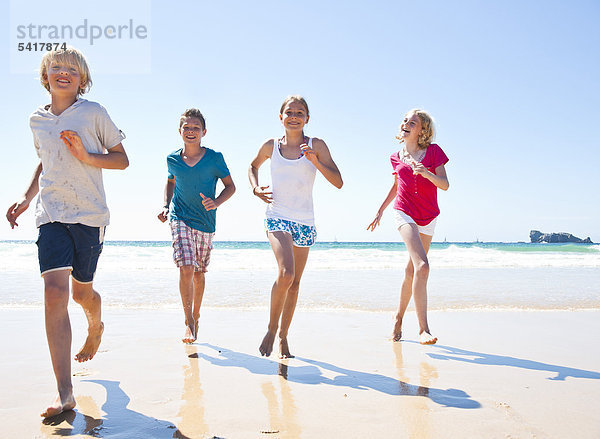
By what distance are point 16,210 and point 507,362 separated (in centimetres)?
366

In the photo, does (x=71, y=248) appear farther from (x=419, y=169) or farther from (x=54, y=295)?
(x=419, y=169)

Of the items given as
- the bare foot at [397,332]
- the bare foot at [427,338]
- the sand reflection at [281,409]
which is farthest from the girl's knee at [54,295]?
the bare foot at [397,332]

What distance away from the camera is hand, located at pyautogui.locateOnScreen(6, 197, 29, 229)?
2.96 metres

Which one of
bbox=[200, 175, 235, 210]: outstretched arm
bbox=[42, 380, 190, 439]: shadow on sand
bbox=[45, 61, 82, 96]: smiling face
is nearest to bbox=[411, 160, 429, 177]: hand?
bbox=[200, 175, 235, 210]: outstretched arm

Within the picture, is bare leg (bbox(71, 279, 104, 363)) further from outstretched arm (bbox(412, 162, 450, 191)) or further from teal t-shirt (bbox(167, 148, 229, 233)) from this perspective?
outstretched arm (bbox(412, 162, 450, 191))

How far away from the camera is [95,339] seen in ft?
10.4

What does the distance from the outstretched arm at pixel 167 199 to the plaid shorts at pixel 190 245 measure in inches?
4.0

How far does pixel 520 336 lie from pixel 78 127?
14.4 feet

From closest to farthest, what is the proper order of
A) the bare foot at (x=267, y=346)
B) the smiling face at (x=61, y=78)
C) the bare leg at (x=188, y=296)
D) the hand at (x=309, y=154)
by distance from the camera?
the smiling face at (x=61, y=78) < the bare foot at (x=267, y=346) < the hand at (x=309, y=154) < the bare leg at (x=188, y=296)

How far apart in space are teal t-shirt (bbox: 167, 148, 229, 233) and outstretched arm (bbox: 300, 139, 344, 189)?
1.17m

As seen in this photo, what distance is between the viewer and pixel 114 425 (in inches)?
95.5

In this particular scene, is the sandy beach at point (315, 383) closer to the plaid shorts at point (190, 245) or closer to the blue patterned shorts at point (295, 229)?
the plaid shorts at point (190, 245)

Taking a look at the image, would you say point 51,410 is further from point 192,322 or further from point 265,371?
point 192,322

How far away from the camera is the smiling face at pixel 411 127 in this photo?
15.9ft
